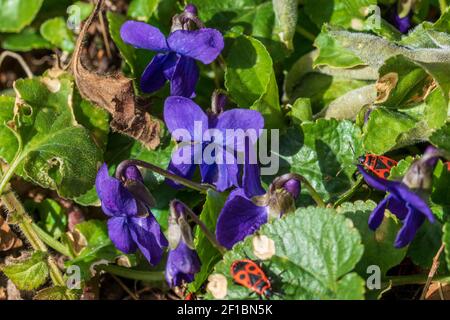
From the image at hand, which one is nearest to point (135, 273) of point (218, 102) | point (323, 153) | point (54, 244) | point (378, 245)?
point (54, 244)

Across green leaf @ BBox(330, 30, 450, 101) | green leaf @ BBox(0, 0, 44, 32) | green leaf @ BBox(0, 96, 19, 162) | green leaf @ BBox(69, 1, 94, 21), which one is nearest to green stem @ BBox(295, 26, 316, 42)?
green leaf @ BBox(330, 30, 450, 101)

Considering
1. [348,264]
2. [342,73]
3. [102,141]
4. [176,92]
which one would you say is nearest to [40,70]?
[102,141]

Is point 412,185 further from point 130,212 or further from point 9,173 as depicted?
point 9,173

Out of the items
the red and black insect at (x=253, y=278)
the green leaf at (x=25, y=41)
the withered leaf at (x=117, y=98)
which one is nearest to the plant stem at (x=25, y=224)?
Result: the withered leaf at (x=117, y=98)

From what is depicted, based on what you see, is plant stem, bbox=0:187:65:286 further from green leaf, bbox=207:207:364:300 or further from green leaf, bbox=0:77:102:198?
green leaf, bbox=207:207:364:300
